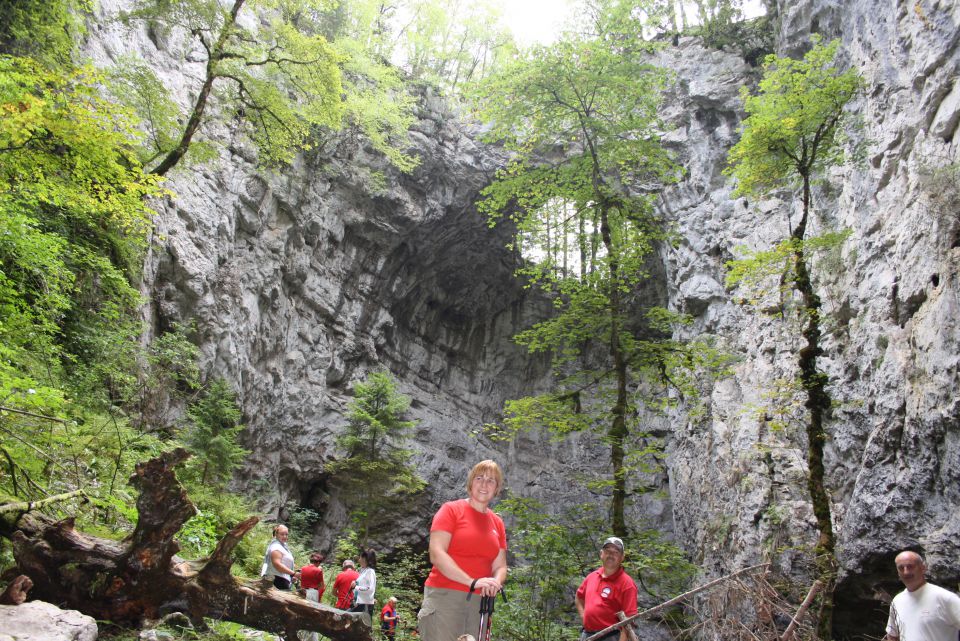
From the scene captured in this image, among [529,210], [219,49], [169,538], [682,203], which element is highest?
[682,203]

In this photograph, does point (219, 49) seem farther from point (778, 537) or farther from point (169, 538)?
point (778, 537)

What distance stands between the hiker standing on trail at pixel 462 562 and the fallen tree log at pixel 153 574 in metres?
2.00

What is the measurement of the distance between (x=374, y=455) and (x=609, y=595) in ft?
40.2

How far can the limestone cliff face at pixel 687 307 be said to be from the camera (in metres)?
7.80

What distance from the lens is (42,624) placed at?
3.36 m

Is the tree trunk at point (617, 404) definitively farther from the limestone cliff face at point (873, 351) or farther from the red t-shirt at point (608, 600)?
the red t-shirt at point (608, 600)

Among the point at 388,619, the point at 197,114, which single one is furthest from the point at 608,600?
the point at 197,114

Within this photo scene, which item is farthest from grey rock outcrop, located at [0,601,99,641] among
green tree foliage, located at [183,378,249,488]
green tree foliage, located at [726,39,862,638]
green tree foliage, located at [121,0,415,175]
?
green tree foliage, located at [183,378,249,488]

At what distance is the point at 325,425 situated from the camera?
20109 millimetres

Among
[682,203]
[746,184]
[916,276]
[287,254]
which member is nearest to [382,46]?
[287,254]

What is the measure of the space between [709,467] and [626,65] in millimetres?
10961

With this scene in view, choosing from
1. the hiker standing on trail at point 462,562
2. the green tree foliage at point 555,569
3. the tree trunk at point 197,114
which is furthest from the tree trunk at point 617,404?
the tree trunk at point 197,114

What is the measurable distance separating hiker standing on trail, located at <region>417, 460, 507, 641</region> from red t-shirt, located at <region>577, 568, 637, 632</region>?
1716 millimetres

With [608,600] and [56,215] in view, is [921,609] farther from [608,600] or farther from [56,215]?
[56,215]
